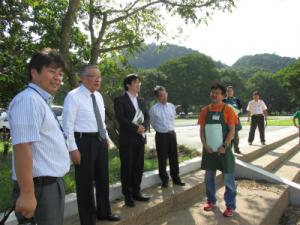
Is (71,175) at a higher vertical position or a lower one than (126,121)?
lower

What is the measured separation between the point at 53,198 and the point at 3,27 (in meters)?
7.79

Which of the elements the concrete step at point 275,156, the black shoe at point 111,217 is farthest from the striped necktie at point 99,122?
the concrete step at point 275,156

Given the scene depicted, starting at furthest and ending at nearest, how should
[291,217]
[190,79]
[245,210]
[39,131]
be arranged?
[190,79] < [291,217] < [245,210] < [39,131]

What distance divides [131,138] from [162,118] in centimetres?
131

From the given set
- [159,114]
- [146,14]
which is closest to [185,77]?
[146,14]

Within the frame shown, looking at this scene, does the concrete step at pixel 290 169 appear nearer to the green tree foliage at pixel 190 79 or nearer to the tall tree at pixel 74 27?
the tall tree at pixel 74 27

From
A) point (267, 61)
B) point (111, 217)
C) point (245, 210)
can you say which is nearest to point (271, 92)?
point (267, 61)

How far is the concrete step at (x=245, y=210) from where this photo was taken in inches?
218

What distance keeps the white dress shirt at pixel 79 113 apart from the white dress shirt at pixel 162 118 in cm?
226

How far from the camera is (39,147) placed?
2.61 meters

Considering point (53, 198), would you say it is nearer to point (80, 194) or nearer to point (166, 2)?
point (80, 194)

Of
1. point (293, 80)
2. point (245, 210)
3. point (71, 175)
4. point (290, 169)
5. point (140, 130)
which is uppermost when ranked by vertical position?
point (293, 80)

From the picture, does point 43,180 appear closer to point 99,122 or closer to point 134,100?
point 99,122

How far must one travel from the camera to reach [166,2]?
34.4 feet
